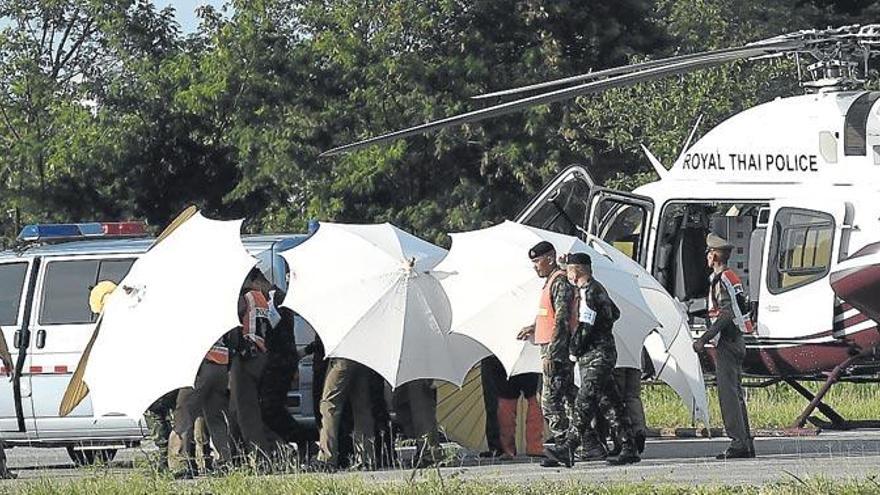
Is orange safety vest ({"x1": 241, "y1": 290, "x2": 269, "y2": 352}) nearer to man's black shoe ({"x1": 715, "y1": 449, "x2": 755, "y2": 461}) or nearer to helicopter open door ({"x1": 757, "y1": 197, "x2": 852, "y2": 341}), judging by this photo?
man's black shoe ({"x1": 715, "y1": 449, "x2": 755, "y2": 461})

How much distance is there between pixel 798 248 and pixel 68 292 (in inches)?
264

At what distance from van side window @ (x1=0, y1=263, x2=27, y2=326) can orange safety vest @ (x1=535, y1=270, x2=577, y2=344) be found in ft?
14.6

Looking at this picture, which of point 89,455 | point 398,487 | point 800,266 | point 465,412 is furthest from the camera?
point 800,266

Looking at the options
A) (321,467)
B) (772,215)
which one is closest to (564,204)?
(772,215)

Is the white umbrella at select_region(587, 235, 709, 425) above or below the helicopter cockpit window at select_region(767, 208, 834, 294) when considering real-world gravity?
below

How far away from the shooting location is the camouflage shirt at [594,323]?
1199 cm

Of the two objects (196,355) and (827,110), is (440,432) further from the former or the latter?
(827,110)

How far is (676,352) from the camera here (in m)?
13.1

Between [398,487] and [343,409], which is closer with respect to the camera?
[398,487]

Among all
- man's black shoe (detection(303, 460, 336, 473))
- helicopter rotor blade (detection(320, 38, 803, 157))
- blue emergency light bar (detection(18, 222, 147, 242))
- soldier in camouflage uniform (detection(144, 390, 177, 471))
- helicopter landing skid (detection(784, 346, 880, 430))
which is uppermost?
helicopter rotor blade (detection(320, 38, 803, 157))

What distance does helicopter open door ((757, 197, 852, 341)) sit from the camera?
49.6 ft

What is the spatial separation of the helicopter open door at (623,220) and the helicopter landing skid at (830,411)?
1.93 metres

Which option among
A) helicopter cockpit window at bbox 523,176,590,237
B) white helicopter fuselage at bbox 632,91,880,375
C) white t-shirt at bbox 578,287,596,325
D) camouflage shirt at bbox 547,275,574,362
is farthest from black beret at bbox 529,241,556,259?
helicopter cockpit window at bbox 523,176,590,237

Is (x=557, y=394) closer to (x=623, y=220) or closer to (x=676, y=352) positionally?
(x=676, y=352)
